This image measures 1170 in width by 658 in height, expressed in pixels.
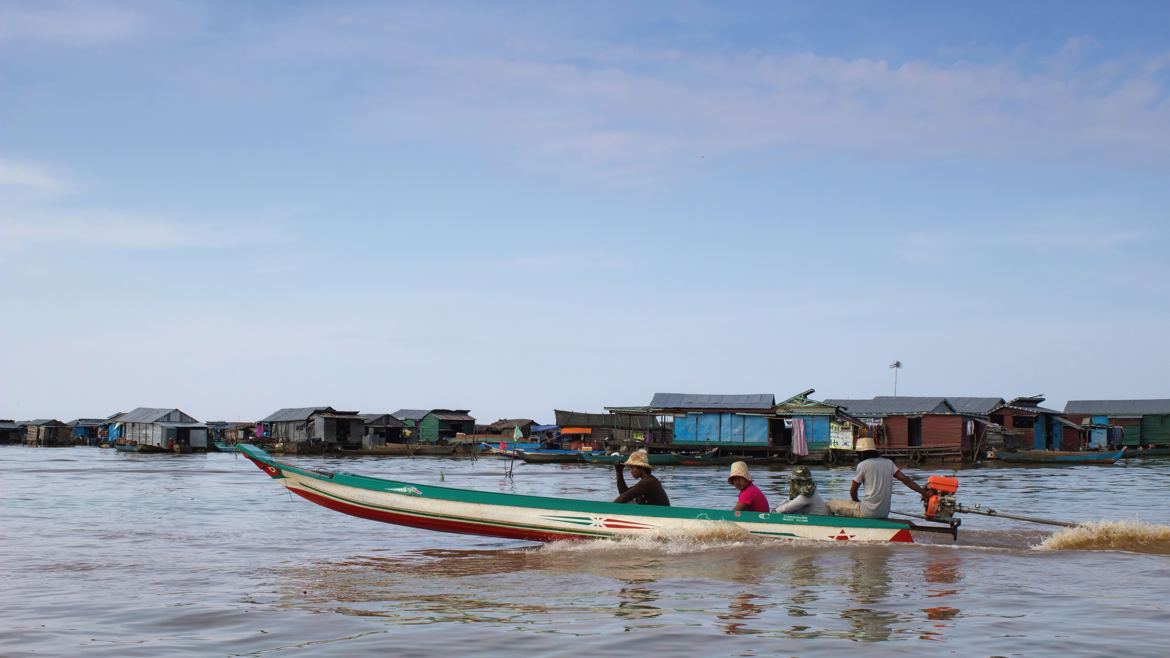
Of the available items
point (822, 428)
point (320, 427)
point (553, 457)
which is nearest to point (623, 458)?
point (553, 457)

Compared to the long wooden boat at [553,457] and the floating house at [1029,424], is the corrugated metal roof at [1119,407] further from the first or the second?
the long wooden boat at [553,457]

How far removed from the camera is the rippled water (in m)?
7.48

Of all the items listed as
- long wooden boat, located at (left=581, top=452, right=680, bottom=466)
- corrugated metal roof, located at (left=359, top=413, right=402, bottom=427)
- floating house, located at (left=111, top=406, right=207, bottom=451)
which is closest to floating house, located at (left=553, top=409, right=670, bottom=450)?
long wooden boat, located at (left=581, top=452, right=680, bottom=466)

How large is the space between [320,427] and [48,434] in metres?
41.7

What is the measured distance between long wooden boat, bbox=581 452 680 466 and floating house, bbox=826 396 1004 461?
9.93 meters

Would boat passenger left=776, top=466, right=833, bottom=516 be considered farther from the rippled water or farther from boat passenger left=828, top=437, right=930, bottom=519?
the rippled water

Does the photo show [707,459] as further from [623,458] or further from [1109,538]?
[1109,538]

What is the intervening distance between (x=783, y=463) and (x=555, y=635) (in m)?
42.3

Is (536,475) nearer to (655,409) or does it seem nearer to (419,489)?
(655,409)

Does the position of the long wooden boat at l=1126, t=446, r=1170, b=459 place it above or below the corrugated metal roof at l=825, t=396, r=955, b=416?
below

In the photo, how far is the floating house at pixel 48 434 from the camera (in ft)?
308

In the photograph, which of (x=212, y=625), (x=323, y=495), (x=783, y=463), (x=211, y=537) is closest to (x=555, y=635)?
(x=212, y=625)

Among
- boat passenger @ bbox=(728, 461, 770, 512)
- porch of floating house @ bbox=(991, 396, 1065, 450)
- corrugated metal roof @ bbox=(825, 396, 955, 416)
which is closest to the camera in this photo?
boat passenger @ bbox=(728, 461, 770, 512)

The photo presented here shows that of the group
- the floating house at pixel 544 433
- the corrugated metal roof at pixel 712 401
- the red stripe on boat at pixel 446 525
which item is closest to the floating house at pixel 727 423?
the corrugated metal roof at pixel 712 401
